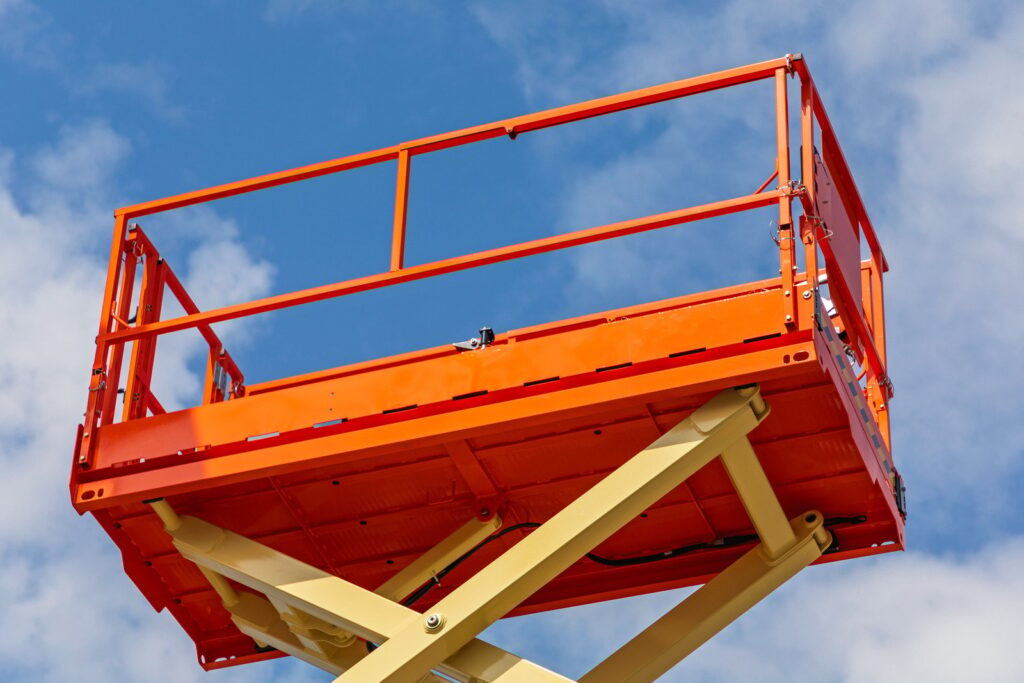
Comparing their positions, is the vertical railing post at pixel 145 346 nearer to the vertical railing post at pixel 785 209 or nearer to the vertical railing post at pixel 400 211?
the vertical railing post at pixel 400 211

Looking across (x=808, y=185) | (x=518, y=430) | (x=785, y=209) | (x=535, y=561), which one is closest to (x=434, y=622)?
(x=535, y=561)

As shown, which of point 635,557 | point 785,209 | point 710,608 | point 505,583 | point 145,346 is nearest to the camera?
point 505,583

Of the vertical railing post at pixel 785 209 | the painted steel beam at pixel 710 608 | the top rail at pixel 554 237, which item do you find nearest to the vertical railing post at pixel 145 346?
the top rail at pixel 554 237

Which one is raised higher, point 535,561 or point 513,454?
point 513,454

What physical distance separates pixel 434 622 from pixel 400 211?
Result: 2659 millimetres

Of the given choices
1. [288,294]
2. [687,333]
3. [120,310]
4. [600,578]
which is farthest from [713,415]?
[120,310]

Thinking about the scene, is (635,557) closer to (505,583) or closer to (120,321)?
(505,583)

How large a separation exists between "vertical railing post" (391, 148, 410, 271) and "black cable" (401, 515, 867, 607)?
5.41ft

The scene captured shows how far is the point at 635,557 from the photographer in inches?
424

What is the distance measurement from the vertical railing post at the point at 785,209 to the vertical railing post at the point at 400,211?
2.18m

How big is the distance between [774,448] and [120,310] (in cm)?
399

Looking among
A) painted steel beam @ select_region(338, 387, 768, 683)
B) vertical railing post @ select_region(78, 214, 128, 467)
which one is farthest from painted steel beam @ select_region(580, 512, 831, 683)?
vertical railing post @ select_region(78, 214, 128, 467)

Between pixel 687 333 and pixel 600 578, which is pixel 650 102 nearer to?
pixel 687 333

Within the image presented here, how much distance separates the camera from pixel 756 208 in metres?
9.70
